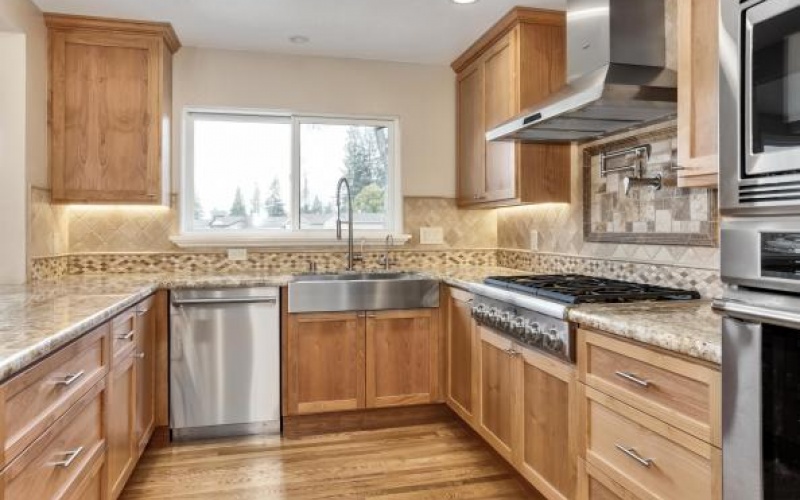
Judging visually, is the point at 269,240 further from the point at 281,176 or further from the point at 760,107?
the point at 760,107

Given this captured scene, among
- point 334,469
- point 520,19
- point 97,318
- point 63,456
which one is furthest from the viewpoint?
point 520,19

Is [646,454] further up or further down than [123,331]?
further down

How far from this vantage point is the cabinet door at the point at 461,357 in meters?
2.91

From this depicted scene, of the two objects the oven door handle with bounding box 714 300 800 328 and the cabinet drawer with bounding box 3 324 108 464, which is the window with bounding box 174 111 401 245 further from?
the oven door handle with bounding box 714 300 800 328

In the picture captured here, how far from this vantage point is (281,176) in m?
3.81

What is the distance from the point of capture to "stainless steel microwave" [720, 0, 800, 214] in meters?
1.05

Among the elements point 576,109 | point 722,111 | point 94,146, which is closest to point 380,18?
point 576,109

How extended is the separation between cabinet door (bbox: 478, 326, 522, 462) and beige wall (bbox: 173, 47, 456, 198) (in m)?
1.60

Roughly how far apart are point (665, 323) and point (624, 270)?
42.3 inches

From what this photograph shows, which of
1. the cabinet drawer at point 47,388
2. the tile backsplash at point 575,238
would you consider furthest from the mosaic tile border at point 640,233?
the cabinet drawer at point 47,388

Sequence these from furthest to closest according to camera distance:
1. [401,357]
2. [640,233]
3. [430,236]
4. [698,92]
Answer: [430,236] → [401,357] → [640,233] → [698,92]

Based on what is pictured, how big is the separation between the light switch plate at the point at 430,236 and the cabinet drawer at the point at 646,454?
219 cm

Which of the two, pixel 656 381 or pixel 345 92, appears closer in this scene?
pixel 656 381

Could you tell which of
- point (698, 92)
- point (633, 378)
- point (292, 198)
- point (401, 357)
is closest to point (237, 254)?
point (292, 198)
